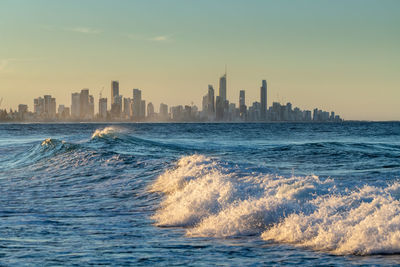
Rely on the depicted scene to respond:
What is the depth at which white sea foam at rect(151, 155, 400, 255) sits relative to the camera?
7.29m

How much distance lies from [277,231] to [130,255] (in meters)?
2.51

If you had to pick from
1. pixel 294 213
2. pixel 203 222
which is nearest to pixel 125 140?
pixel 203 222

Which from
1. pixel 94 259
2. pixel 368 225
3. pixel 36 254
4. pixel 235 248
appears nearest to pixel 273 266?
pixel 235 248

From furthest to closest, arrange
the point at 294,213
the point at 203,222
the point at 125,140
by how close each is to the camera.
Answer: the point at 125,140 < the point at 203,222 < the point at 294,213

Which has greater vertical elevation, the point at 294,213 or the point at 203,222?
the point at 294,213

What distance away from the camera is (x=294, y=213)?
891cm

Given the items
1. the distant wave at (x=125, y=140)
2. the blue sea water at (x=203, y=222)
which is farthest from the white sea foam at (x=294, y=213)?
the distant wave at (x=125, y=140)

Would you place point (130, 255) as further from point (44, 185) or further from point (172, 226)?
point (44, 185)

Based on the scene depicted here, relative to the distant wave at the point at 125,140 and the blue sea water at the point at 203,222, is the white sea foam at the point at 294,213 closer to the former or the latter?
the blue sea water at the point at 203,222

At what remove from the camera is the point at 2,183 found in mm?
16906

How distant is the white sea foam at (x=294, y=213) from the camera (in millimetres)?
7289

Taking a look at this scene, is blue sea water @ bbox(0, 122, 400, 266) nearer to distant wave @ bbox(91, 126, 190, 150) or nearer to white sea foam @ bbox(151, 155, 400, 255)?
white sea foam @ bbox(151, 155, 400, 255)

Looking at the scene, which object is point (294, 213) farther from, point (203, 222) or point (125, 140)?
point (125, 140)

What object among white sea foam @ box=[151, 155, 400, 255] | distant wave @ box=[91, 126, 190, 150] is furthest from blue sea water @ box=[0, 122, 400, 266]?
distant wave @ box=[91, 126, 190, 150]
